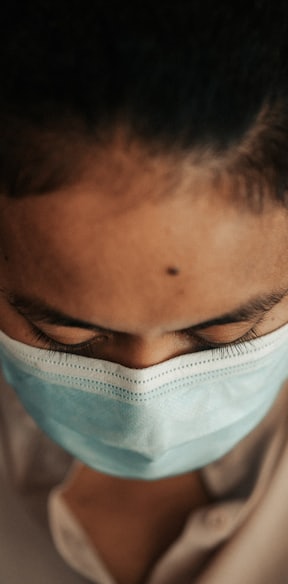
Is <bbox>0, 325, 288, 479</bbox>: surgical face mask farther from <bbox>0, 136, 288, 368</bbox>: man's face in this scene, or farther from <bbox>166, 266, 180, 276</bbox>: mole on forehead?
<bbox>166, 266, 180, 276</bbox>: mole on forehead

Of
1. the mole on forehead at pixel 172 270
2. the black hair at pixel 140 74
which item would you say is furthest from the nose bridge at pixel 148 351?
the black hair at pixel 140 74

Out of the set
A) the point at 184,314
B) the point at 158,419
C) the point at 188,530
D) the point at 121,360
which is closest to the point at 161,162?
the point at 184,314

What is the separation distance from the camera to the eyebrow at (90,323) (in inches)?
32.0

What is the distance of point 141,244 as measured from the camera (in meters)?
0.72

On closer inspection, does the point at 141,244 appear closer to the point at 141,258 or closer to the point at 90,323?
the point at 141,258

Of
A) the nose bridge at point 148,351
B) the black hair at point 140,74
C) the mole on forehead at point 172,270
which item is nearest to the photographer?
the black hair at point 140,74

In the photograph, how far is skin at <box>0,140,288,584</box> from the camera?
0.70 meters

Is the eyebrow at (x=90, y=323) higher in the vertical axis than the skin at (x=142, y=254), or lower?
lower

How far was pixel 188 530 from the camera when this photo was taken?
1272mm

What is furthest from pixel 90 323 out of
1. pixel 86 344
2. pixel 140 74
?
pixel 140 74

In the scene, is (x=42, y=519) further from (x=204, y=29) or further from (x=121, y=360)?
(x=204, y=29)

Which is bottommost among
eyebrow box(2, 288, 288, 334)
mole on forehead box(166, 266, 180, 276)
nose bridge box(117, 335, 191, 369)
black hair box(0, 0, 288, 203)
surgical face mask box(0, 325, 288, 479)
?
surgical face mask box(0, 325, 288, 479)

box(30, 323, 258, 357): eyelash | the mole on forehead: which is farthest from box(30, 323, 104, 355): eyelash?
the mole on forehead

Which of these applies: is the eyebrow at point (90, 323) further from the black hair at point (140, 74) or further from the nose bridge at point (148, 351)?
the black hair at point (140, 74)
